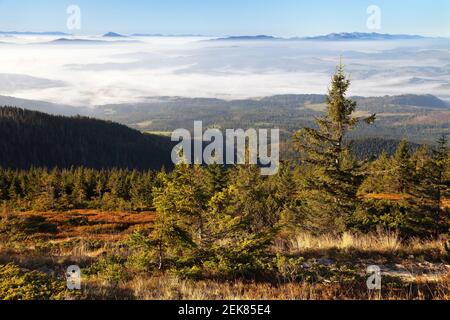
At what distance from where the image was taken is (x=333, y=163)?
2153 centimetres

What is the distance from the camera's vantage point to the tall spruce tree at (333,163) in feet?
69.3

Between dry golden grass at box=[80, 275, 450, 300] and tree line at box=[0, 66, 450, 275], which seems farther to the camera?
tree line at box=[0, 66, 450, 275]

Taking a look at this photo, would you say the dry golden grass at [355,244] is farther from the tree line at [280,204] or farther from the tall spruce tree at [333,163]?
the tall spruce tree at [333,163]

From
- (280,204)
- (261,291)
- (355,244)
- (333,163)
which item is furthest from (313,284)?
(280,204)

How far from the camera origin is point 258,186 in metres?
35.7

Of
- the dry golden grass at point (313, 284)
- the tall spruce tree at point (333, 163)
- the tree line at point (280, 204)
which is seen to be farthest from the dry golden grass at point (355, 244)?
the tall spruce tree at point (333, 163)

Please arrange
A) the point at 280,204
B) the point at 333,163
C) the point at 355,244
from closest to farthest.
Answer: the point at 355,244, the point at 333,163, the point at 280,204

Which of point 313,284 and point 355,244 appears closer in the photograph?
point 313,284

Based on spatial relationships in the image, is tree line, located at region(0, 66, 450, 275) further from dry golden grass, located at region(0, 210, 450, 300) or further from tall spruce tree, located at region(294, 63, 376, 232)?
dry golden grass, located at region(0, 210, 450, 300)

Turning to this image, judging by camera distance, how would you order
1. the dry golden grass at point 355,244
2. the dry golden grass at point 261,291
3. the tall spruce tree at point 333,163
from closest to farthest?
the dry golden grass at point 261,291 < the dry golden grass at point 355,244 < the tall spruce tree at point 333,163

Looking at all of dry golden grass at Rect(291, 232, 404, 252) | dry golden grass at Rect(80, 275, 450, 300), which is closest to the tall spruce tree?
dry golden grass at Rect(291, 232, 404, 252)

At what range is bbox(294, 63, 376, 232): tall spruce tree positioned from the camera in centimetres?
2112

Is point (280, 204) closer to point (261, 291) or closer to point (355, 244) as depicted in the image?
point (355, 244)
